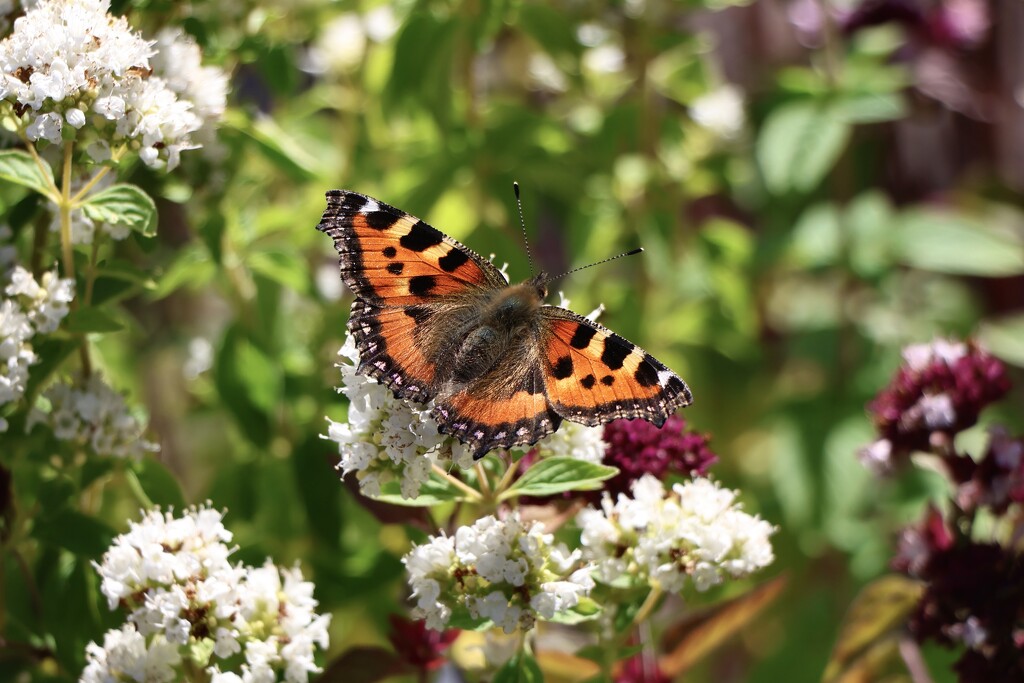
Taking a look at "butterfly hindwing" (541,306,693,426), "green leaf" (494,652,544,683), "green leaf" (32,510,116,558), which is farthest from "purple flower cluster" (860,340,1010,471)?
"green leaf" (32,510,116,558)

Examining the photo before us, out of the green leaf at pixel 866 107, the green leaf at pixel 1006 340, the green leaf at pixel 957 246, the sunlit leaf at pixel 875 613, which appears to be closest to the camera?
the sunlit leaf at pixel 875 613

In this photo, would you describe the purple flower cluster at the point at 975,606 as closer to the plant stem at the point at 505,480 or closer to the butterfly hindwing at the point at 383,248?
the plant stem at the point at 505,480

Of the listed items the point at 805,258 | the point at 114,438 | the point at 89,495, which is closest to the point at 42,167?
the point at 114,438

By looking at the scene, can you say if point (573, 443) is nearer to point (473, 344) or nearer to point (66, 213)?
point (473, 344)

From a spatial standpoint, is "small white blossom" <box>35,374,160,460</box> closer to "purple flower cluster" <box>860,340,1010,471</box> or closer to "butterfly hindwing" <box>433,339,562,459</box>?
"butterfly hindwing" <box>433,339,562,459</box>

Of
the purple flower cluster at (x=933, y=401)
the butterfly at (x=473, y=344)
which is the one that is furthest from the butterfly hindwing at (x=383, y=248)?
the purple flower cluster at (x=933, y=401)

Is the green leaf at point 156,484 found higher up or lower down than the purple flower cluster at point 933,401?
higher up

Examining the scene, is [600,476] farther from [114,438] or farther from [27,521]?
[27,521]
